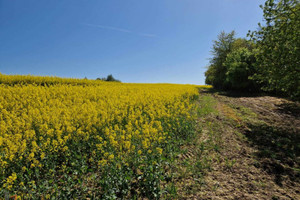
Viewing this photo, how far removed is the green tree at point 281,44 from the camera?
31.9ft

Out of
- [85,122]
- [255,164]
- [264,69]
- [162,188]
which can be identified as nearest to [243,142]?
[255,164]

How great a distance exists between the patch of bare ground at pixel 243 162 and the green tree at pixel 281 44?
3725 millimetres

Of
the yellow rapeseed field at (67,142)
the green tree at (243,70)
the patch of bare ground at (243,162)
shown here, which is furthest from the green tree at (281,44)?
the green tree at (243,70)

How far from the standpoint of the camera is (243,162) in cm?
584

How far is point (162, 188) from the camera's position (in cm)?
412

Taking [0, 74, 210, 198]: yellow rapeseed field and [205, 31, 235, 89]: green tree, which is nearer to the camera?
[0, 74, 210, 198]: yellow rapeseed field

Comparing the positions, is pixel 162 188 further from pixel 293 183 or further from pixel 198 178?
pixel 293 183

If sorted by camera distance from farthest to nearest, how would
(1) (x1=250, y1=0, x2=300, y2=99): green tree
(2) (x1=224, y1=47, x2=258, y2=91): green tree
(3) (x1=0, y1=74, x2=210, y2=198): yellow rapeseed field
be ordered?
(2) (x1=224, y1=47, x2=258, y2=91): green tree < (1) (x1=250, y1=0, x2=300, y2=99): green tree < (3) (x1=0, y1=74, x2=210, y2=198): yellow rapeseed field

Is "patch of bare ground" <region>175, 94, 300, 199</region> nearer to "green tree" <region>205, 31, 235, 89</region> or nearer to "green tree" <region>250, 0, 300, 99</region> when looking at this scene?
"green tree" <region>250, 0, 300, 99</region>

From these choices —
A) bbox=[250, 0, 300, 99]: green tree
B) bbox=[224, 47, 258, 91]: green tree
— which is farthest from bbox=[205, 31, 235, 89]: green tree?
bbox=[250, 0, 300, 99]: green tree

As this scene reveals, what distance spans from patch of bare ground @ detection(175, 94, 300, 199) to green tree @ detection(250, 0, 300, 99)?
3725mm

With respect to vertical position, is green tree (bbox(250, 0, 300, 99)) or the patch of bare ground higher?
green tree (bbox(250, 0, 300, 99))

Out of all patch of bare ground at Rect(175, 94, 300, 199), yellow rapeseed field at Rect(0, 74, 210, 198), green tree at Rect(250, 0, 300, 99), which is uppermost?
green tree at Rect(250, 0, 300, 99)

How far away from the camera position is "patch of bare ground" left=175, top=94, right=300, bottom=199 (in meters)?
4.29
